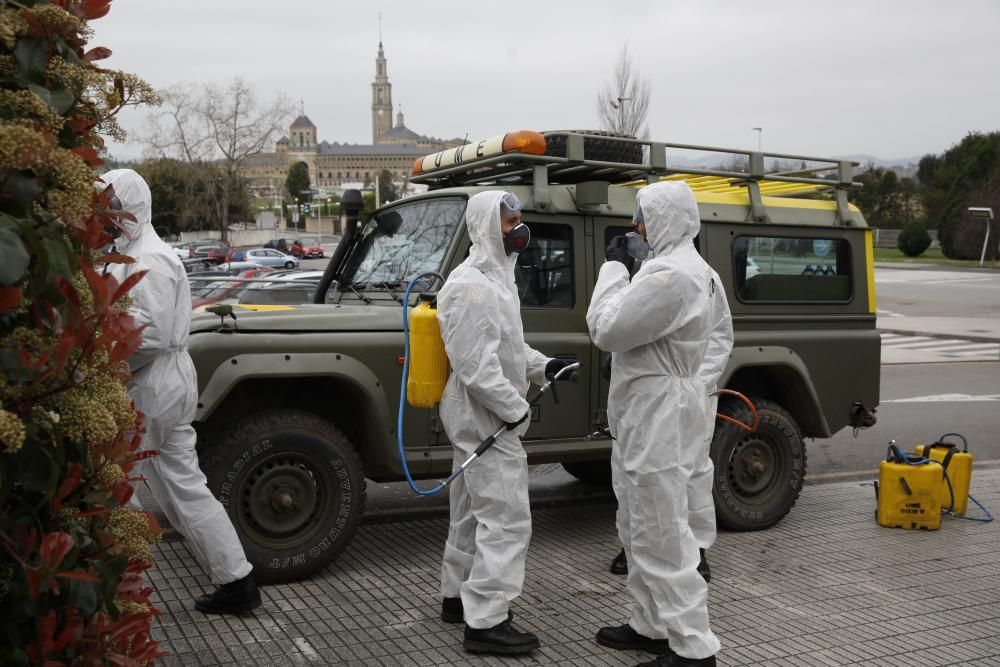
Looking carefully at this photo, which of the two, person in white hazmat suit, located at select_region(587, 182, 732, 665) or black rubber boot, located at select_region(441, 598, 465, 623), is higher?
person in white hazmat suit, located at select_region(587, 182, 732, 665)

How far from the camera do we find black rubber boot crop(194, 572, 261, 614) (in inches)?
182

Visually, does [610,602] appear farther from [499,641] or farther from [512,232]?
[512,232]

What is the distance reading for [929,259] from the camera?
56594mm

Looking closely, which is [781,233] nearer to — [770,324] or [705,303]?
[770,324]

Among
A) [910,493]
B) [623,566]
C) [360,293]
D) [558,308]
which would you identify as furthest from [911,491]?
[360,293]

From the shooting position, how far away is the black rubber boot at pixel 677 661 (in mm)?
4027

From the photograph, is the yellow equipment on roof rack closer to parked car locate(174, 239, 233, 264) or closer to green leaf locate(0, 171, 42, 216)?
green leaf locate(0, 171, 42, 216)

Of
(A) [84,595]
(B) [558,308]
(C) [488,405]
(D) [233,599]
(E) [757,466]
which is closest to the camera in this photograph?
(A) [84,595]

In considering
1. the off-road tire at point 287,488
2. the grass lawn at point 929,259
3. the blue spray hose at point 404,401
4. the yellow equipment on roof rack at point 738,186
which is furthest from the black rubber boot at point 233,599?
the grass lawn at point 929,259

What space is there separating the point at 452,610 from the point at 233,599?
3.33 feet

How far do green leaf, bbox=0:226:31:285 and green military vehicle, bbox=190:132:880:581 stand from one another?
121 inches

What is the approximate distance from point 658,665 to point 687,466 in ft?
2.70

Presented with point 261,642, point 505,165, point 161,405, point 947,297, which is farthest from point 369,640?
point 947,297

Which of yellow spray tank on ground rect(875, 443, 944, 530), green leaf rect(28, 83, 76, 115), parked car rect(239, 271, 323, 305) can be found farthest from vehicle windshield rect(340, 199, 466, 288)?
parked car rect(239, 271, 323, 305)
